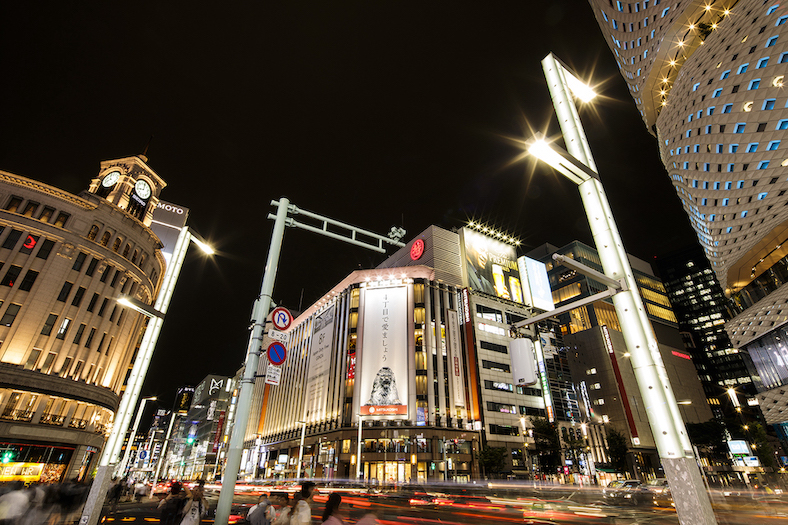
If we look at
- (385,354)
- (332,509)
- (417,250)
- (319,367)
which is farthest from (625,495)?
(417,250)

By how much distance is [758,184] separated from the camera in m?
40.1

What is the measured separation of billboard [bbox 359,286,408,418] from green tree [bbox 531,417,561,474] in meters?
21.6

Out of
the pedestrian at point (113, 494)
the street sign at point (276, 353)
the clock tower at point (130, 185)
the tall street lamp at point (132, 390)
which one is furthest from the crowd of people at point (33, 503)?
the clock tower at point (130, 185)

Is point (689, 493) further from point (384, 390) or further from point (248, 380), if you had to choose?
point (384, 390)

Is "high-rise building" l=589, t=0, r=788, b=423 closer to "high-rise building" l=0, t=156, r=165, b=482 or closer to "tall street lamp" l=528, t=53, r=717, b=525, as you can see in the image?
"tall street lamp" l=528, t=53, r=717, b=525

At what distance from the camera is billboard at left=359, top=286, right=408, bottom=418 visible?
56091 mm

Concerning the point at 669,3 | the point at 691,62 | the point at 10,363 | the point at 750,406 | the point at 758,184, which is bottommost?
the point at 10,363

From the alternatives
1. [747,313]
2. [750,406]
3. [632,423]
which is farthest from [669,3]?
[750,406]

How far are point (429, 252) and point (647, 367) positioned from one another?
67190 mm

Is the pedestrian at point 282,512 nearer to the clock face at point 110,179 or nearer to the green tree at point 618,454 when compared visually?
the clock face at point 110,179

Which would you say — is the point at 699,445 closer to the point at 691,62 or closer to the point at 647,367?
the point at 691,62

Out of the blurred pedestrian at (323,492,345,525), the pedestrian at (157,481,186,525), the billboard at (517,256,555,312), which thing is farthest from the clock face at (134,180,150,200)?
the billboard at (517,256,555,312)

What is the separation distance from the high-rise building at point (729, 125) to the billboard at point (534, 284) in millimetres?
30923

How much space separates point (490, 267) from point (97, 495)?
246ft
